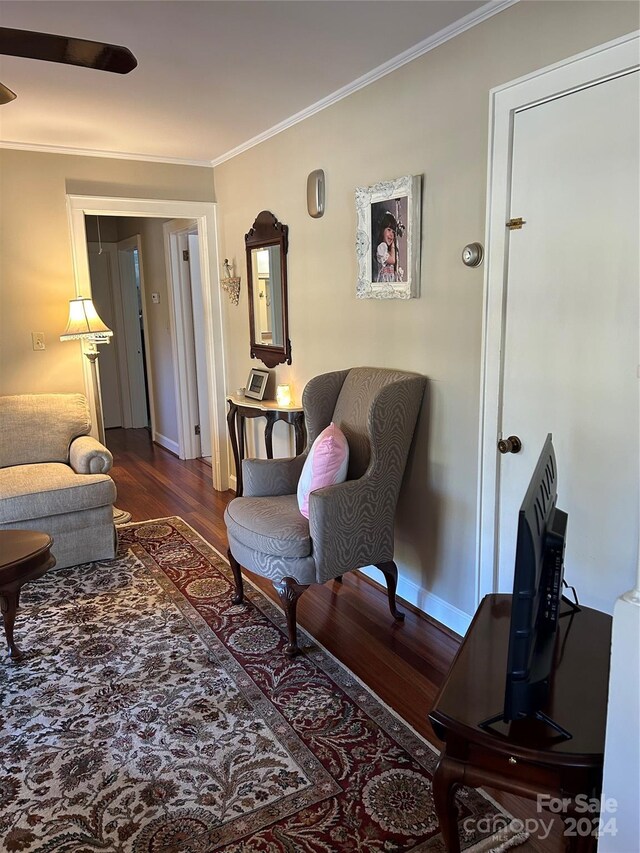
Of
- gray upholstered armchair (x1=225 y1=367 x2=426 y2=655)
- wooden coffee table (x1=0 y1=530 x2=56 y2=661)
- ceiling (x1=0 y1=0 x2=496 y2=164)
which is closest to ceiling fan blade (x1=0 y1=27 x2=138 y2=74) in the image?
ceiling (x1=0 y1=0 x2=496 y2=164)

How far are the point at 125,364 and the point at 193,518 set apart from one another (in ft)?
11.4

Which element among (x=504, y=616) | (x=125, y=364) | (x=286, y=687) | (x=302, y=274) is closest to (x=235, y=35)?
(x=302, y=274)

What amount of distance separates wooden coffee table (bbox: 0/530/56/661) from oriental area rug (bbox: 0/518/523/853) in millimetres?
176

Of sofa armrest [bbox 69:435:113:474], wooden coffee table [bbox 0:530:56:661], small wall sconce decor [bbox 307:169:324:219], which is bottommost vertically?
wooden coffee table [bbox 0:530:56:661]

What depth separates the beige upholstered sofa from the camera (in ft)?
11.1

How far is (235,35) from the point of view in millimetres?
2418

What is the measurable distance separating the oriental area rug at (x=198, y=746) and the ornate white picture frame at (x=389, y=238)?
1.64m

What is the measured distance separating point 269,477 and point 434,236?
138 centimetres

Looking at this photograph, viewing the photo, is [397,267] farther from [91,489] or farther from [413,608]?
[91,489]

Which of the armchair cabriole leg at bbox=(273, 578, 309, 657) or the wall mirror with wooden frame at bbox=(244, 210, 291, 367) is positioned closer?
the armchair cabriole leg at bbox=(273, 578, 309, 657)

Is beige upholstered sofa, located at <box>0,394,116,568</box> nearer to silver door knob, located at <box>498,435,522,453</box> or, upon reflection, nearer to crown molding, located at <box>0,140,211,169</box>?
crown molding, located at <box>0,140,211,169</box>

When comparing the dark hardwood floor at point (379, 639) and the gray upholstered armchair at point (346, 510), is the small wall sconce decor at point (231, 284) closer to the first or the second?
the dark hardwood floor at point (379, 639)

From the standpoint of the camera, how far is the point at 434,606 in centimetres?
292

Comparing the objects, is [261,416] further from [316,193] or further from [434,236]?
[434,236]
